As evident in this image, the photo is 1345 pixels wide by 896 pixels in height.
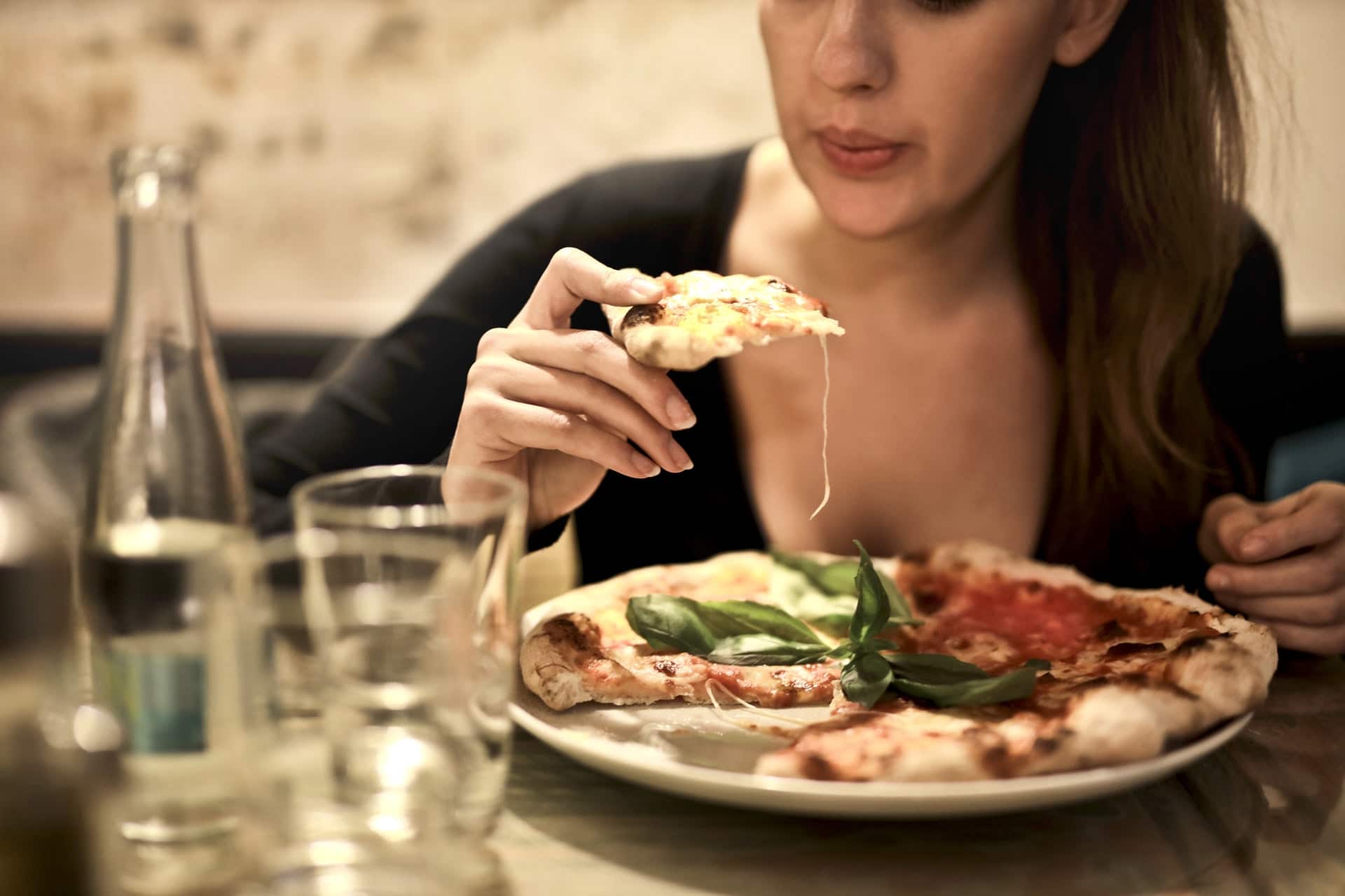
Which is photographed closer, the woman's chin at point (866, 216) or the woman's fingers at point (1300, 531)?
the woman's fingers at point (1300, 531)

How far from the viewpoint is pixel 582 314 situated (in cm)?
88

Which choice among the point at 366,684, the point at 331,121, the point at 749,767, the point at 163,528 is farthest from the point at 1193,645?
the point at 331,121

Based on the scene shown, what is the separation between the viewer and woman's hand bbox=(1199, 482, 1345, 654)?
3.17ft

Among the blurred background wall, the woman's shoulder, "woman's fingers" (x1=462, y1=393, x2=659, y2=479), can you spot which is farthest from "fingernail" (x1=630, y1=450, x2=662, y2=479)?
the blurred background wall

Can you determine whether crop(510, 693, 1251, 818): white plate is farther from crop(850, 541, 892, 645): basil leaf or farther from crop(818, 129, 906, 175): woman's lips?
crop(818, 129, 906, 175): woman's lips

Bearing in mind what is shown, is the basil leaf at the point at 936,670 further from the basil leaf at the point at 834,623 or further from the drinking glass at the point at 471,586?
the drinking glass at the point at 471,586

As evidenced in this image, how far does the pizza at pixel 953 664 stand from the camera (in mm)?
668

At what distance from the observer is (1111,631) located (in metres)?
0.88

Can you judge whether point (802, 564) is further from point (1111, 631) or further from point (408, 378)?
point (408, 378)

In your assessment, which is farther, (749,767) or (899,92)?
(899,92)

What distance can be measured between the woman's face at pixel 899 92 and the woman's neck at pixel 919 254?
130 millimetres

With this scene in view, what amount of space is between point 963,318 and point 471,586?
3.00ft

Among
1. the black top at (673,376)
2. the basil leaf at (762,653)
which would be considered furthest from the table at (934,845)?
the black top at (673,376)

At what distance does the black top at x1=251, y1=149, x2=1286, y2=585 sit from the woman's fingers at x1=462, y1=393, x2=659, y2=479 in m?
0.22
